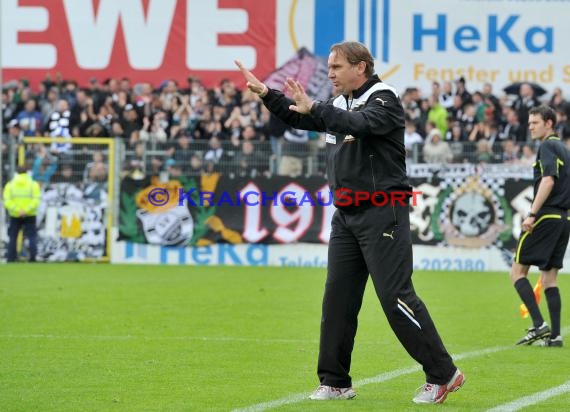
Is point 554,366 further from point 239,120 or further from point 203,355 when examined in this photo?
point 239,120

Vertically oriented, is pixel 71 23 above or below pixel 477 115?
above

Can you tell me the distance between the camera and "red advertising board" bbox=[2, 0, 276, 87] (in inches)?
1211

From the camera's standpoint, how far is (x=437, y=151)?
2419cm

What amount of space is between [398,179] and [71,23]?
23978mm

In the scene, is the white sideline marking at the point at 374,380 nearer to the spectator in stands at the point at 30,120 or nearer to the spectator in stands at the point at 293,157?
the spectator in stands at the point at 293,157

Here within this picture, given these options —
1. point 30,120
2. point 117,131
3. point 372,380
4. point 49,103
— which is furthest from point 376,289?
point 49,103

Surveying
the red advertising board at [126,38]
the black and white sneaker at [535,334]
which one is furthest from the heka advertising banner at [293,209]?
the black and white sneaker at [535,334]

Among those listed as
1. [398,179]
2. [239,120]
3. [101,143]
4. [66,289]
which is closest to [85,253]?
[101,143]

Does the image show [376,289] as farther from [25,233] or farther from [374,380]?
[25,233]

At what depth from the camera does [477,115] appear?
85.4 ft

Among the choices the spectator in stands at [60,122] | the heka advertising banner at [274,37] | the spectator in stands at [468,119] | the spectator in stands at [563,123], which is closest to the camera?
the spectator in stands at [563,123]

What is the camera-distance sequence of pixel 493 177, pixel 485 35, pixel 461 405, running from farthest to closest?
1. pixel 485 35
2. pixel 493 177
3. pixel 461 405

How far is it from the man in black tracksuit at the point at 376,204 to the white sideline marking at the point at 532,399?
12.7 inches

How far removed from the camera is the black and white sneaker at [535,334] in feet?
39.1
